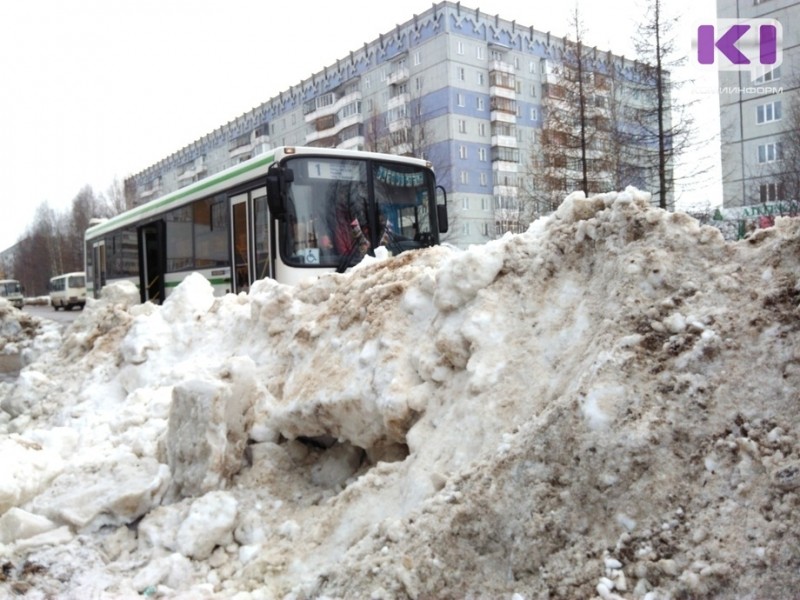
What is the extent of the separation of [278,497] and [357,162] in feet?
22.3

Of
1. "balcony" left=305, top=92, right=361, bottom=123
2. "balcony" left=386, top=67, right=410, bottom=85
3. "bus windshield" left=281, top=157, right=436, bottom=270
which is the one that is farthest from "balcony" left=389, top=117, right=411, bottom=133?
"balcony" left=305, top=92, right=361, bottom=123

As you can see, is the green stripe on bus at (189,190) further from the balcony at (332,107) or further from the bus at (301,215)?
the balcony at (332,107)

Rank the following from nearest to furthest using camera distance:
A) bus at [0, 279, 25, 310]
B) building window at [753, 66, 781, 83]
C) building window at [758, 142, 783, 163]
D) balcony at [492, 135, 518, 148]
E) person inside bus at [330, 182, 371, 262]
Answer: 1. person inside bus at [330, 182, 371, 262]
2. building window at [753, 66, 781, 83]
3. building window at [758, 142, 783, 163]
4. balcony at [492, 135, 518, 148]
5. bus at [0, 279, 25, 310]

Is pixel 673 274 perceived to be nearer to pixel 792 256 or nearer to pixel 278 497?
pixel 792 256

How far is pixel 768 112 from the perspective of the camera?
116ft

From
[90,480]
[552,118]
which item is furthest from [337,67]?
[90,480]

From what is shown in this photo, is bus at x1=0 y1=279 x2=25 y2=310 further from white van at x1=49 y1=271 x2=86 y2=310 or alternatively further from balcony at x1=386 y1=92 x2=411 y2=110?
balcony at x1=386 y1=92 x2=411 y2=110

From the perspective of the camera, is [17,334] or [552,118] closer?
[17,334]

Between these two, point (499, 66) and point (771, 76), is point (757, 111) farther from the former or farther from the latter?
point (499, 66)

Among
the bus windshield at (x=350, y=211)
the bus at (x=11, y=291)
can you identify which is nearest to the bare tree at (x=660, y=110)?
the bus windshield at (x=350, y=211)

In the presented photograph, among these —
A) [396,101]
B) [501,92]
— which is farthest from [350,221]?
[501,92]

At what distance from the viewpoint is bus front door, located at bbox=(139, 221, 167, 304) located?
13578 millimetres

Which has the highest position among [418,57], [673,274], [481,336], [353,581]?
[418,57]

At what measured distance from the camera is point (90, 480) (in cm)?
439
